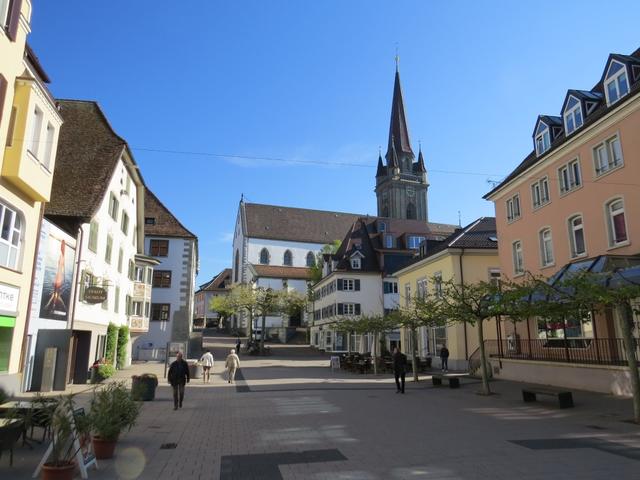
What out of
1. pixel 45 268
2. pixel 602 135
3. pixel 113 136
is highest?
pixel 113 136

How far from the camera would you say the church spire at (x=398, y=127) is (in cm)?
9812

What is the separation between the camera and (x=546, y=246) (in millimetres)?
23969

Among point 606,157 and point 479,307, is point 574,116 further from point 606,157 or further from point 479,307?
point 479,307

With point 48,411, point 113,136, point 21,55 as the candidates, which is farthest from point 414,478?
point 113,136

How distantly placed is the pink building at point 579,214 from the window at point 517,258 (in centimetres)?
6

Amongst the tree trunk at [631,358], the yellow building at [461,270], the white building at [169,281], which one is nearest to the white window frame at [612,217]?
the tree trunk at [631,358]

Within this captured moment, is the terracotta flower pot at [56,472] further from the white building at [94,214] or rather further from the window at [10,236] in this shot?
the white building at [94,214]

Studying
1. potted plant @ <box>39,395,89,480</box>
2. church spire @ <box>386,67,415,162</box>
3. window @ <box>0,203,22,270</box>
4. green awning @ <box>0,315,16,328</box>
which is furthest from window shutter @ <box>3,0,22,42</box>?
church spire @ <box>386,67,415,162</box>

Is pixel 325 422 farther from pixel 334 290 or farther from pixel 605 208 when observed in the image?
pixel 334 290

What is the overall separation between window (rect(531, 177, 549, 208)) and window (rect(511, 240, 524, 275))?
2623mm

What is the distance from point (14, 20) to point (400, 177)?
3362 inches

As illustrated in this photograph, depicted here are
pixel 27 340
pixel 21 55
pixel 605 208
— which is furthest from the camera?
pixel 605 208

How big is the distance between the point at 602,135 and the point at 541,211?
5.26 meters

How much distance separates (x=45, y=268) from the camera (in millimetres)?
17953
